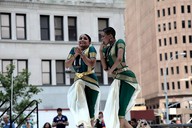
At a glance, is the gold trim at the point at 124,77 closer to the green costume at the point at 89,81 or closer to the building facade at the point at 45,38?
the green costume at the point at 89,81

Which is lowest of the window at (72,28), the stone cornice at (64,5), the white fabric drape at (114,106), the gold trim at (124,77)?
the white fabric drape at (114,106)

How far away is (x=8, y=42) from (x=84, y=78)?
128 ft

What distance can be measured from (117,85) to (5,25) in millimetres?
40086

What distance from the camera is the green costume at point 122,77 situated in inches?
323

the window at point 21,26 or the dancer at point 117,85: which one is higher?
the window at point 21,26

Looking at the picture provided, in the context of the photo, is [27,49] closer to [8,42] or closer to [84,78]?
[8,42]

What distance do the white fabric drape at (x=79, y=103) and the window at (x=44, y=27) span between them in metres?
40.1

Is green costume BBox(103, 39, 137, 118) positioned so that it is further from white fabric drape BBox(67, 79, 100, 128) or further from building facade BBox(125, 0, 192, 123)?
building facade BBox(125, 0, 192, 123)

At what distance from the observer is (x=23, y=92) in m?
39.6

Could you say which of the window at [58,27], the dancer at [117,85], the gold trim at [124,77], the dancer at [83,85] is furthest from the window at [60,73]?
the gold trim at [124,77]

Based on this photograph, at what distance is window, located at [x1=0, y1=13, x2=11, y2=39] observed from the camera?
47.2m

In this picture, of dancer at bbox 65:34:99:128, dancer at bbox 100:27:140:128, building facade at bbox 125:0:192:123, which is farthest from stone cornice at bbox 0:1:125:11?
building facade at bbox 125:0:192:123

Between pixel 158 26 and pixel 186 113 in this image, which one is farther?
pixel 158 26

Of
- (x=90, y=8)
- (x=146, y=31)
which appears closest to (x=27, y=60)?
(x=90, y=8)
